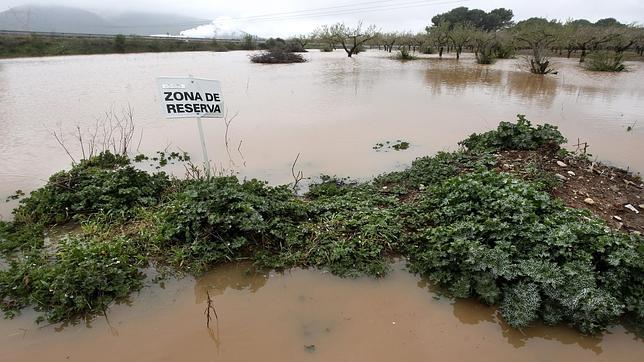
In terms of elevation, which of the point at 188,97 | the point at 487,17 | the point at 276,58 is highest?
the point at 487,17

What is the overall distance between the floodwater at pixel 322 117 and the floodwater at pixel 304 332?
8.70 feet

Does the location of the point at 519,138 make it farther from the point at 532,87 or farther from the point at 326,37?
the point at 326,37

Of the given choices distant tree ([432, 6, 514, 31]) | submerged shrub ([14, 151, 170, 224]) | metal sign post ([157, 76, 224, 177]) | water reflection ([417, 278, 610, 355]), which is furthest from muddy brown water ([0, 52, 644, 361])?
distant tree ([432, 6, 514, 31])

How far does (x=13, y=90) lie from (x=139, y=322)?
45.1 feet

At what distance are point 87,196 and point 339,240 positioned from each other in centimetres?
302

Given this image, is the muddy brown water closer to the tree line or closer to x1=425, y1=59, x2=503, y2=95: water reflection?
x1=425, y1=59, x2=503, y2=95: water reflection

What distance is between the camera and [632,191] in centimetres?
477

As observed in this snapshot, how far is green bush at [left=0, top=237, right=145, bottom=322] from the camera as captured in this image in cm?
297

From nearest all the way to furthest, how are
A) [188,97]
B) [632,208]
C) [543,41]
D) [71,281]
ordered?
[71,281], [188,97], [632,208], [543,41]

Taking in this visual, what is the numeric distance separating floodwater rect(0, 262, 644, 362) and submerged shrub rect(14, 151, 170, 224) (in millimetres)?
1583

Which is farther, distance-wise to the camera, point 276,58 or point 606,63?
point 276,58

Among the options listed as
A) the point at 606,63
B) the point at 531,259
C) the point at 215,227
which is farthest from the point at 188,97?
the point at 606,63

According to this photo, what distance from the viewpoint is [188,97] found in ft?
12.9

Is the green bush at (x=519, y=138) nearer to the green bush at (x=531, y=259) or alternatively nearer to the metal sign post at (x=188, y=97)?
the green bush at (x=531, y=259)
